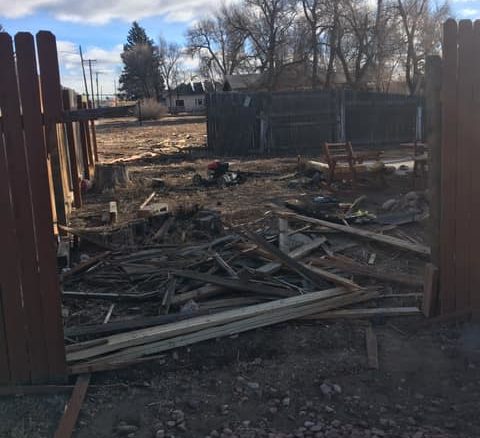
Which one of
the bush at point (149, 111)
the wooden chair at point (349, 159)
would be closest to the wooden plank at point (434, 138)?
the wooden chair at point (349, 159)

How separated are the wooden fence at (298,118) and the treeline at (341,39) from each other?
10744 mm

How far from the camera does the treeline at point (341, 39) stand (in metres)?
42.2

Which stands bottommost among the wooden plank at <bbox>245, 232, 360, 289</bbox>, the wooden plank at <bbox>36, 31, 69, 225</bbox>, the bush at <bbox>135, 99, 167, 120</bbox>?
the wooden plank at <bbox>245, 232, 360, 289</bbox>

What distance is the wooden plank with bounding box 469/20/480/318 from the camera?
419 cm

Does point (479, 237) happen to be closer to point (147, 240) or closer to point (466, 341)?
point (466, 341)

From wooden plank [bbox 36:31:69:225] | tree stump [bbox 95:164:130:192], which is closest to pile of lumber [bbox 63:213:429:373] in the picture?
wooden plank [bbox 36:31:69:225]

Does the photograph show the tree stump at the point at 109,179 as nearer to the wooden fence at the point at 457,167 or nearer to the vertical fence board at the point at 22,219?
the vertical fence board at the point at 22,219

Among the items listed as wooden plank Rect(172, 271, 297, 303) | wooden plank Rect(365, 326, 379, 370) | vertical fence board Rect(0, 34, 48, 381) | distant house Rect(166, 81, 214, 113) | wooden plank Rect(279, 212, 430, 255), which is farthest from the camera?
distant house Rect(166, 81, 214, 113)

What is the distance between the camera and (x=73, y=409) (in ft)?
11.5

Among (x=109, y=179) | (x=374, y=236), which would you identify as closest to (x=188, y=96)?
(x=109, y=179)

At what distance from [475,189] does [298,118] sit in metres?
18.7

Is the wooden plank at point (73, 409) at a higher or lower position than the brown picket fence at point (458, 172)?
lower

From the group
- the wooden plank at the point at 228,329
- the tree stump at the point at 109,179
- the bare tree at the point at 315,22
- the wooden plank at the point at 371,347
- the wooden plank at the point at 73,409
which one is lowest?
the wooden plank at the point at 371,347

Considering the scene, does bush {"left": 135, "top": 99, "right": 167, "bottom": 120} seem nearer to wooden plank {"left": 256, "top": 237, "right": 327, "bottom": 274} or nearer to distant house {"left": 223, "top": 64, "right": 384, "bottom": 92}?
distant house {"left": 223, "top": 64, "right": 384, "bottom": 92}
